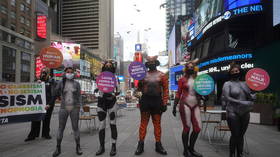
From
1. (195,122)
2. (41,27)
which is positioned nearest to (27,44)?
(41,27)

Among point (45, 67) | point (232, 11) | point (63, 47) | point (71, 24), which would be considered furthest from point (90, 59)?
point (45, 67)

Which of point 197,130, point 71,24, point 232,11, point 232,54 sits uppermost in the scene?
point 71,24

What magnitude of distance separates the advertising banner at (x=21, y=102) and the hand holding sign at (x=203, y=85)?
4163mm

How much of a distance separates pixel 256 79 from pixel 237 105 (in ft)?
5.06

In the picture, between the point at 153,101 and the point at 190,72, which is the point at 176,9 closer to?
the point at 190,72

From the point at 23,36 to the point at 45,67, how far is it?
5704cm

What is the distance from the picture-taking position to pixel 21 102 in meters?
6.64

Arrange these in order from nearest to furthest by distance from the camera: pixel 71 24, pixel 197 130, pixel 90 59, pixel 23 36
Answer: pixel 197 130 < pixel 23 36 < pixel 90 59 < pixel 71 24

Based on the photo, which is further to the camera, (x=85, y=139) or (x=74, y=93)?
(x=85, y=139)

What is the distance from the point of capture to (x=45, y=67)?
7836 mm

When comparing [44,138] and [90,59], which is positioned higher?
[90,59]

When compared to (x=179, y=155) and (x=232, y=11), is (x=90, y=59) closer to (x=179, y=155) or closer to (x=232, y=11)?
(x=232, y=11)

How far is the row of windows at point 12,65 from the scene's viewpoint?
52.2 m

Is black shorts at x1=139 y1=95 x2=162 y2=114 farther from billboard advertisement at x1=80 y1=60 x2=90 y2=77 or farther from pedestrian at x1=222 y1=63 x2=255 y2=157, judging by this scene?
billboard advertisement at x1=80 y1=60 x2=90 y2=77
